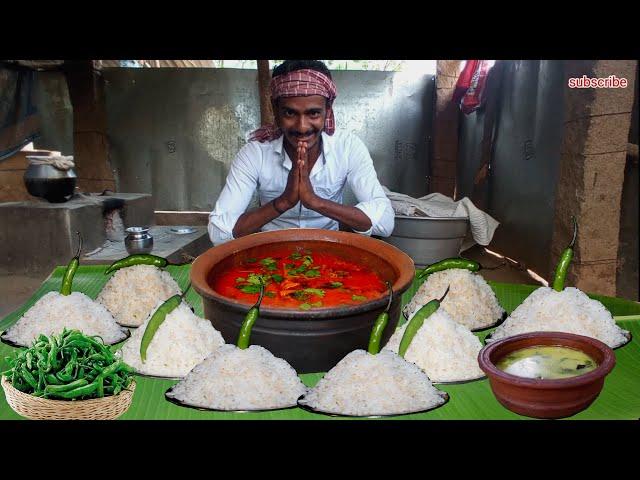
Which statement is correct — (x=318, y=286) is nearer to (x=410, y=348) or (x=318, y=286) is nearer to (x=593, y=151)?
(x=410, y=348)

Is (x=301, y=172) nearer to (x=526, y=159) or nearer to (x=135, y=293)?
(x=135, y=293)

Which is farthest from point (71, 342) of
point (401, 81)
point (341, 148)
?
point (401, 81)

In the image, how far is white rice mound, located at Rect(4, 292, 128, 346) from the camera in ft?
6.97

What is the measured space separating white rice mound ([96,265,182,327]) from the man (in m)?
0.69

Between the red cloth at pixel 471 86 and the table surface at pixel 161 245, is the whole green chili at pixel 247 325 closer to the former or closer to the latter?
the table surface at pixel 161 245

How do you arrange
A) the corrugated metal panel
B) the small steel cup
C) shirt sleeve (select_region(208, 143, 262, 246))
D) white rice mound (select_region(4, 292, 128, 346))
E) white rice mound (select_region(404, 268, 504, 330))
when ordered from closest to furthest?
white rice mound (select_region(4, 292, 128, 346)), white rice mound (select_region(404, 268, 504, 330)), shirt sleeve (select_region(208, 143, 262, 246)), the corrugated metal panel, the small steel cup

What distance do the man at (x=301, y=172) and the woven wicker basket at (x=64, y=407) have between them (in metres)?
1.44

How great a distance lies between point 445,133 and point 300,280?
2.92m

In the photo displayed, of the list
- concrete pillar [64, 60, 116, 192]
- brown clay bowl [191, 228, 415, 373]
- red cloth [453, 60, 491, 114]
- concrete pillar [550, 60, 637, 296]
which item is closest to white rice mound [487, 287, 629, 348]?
brown clay bowl [191, 228, 415, 373]

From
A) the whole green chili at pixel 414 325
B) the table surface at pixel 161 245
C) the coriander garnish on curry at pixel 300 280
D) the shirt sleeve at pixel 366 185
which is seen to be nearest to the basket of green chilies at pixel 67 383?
the coriander garnish on curry at pixel 300 280

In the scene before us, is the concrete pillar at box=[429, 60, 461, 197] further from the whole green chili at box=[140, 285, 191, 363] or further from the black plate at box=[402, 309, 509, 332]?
the whole green chili at box=[140, 285, 191, 363]

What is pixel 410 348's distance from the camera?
6.19ft

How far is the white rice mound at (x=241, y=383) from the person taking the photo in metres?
1.63

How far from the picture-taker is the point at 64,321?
2141 mm
